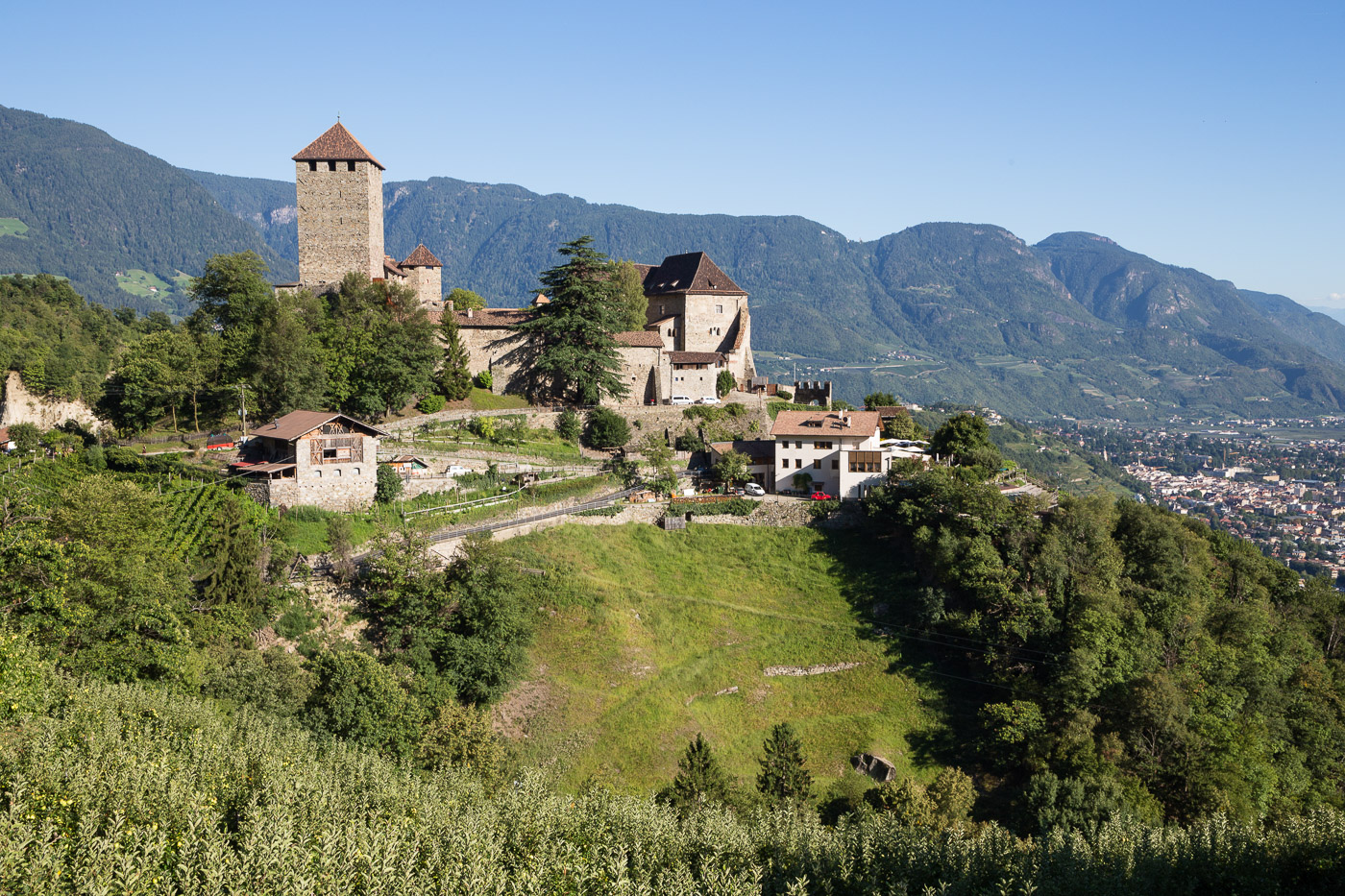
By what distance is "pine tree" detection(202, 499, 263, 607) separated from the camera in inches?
1387

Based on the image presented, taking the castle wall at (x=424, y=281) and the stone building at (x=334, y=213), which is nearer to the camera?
the stone building at (x=334, y=213)

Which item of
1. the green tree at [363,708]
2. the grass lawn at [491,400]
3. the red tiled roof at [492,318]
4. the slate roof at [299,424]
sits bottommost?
the green tree at [363,708]

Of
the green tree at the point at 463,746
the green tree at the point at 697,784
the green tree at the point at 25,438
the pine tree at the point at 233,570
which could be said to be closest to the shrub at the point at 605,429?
the pine tree at the point at 233,570

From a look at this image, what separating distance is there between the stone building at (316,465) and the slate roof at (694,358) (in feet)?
78.7

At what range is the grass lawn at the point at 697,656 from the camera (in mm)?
35812

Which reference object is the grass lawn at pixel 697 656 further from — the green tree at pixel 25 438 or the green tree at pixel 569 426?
the green tree at pixel 25 438

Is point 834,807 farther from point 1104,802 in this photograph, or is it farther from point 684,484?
point 684,484

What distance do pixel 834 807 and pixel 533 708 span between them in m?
11.7

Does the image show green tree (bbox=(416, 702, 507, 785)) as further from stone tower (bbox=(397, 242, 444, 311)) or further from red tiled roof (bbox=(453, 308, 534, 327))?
stone tower (bbox=(397, 242, 444, 311))

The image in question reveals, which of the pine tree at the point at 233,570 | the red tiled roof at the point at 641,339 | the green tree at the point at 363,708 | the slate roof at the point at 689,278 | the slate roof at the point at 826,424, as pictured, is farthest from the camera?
the slate roof at the point at 689,278

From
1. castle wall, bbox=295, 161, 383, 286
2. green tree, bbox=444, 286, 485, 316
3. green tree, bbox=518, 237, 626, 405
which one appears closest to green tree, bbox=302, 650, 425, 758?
green tree, bbox=518, 237, 626, 405

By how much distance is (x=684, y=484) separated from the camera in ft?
173

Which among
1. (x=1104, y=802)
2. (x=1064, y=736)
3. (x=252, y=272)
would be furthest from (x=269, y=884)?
(x=252, y=272)

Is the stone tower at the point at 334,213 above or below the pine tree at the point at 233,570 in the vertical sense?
above
